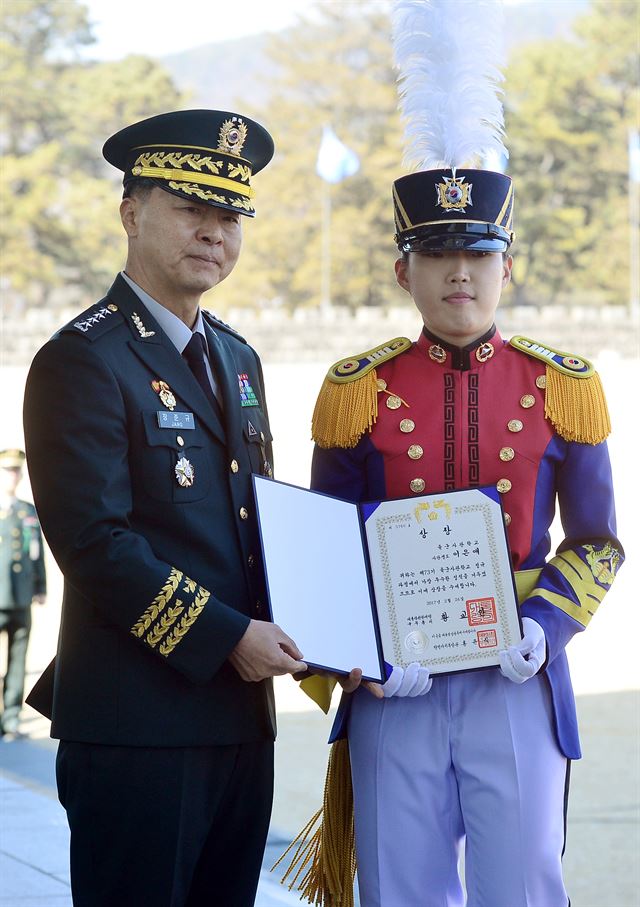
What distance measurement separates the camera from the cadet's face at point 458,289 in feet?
8.70

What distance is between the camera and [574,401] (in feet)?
8.80

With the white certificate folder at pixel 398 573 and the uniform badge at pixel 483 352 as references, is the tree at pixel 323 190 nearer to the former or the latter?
the uniform badge at pixel 483 352

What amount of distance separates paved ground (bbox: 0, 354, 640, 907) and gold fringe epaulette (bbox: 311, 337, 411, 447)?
1800 mm

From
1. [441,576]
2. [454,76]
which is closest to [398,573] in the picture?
[441,576]

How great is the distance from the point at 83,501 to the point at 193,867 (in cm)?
71

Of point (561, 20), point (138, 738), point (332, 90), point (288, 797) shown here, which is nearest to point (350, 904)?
point (138, 738)

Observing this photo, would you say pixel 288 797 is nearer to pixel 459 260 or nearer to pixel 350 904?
pixel 350 904

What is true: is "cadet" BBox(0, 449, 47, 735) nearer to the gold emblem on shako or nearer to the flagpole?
the gold emblem on shako

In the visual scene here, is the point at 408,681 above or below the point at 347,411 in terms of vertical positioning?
below

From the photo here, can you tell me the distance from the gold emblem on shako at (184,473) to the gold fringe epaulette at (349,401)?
0.33 m

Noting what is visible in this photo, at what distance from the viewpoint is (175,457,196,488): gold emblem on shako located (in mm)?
2510

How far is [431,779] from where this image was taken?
2.60 metres

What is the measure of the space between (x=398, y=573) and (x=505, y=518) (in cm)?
23

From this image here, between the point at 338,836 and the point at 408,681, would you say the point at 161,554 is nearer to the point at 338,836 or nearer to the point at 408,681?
the point at 408,681
